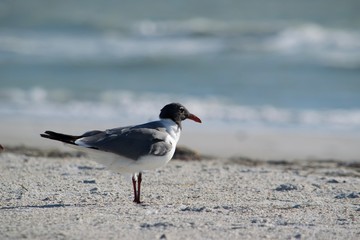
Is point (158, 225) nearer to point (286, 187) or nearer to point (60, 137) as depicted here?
point (60, 137)

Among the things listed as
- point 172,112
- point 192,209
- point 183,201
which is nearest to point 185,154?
point 172,112

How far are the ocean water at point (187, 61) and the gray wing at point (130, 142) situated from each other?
6.46m

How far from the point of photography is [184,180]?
768cm

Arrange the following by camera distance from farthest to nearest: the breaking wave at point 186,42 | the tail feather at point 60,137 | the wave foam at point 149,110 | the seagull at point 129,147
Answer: the breaking wave at point 186,42 → the wave foam at point 149,110 → the seagull at point 129,147 → the tail feather at point 60,137

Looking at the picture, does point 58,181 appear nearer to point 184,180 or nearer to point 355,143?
point 184,180

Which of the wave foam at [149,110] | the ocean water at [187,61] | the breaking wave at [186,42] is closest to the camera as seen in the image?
the wave foam at [149,110]

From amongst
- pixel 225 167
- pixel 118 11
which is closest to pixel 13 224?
pixel 225 167

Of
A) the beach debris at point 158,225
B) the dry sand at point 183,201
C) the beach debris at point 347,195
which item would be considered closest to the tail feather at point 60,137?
the dry sand at point 183,201

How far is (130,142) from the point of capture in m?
6.49

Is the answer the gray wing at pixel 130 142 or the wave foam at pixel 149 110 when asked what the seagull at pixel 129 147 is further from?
the wave foam at pixel 149 110

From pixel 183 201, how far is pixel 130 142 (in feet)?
2.22

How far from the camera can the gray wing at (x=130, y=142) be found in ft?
21.0

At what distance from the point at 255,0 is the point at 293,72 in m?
14.5

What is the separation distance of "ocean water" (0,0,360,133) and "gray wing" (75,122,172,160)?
6.46 metres
